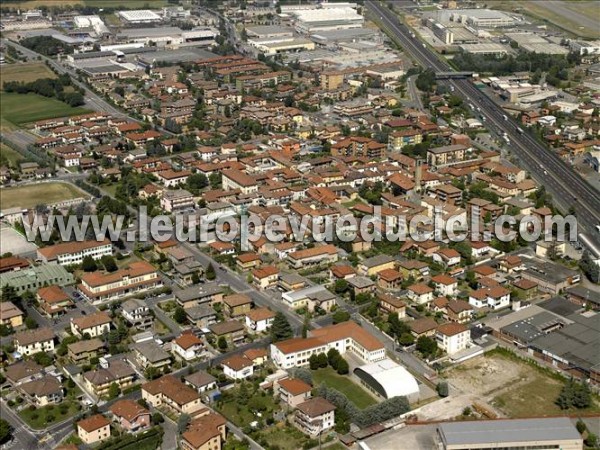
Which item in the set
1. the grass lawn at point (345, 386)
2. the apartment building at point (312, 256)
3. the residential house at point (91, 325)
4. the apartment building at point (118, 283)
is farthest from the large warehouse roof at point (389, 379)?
the apartment building at point (118, 283)

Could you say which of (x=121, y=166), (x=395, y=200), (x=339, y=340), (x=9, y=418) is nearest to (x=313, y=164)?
(x=395, y=200)

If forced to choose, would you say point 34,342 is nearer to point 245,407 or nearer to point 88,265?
point 88,265

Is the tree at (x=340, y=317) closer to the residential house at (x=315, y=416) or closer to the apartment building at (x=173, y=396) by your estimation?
the residential house at (x=315, y=416)

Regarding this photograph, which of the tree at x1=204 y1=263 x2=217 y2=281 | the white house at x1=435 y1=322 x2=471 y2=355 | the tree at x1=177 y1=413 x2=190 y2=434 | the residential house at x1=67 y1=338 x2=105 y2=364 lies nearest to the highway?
the white house at x1=435 y1=322 x2=471 y2=355

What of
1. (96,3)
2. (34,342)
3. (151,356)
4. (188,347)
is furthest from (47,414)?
(96,3)

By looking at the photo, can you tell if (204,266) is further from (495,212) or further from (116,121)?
(116,121)

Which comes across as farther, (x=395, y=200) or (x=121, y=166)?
(x=121, y=166)

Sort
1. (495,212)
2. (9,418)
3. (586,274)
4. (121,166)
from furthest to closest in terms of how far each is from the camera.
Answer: (121,166) < (495,212) < (586,274) < (9,418)
